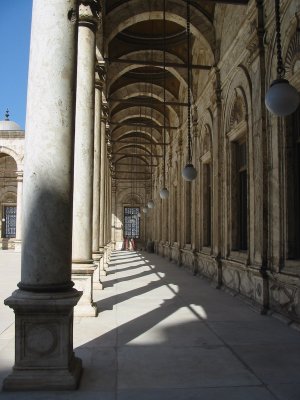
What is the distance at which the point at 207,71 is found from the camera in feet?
46.8

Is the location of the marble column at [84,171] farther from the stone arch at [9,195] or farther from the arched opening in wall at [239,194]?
the stone arch at [9,195]

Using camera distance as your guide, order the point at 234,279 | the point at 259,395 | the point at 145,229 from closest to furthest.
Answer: the point at 259,395 < the point at 234,279 < the point at 145,229

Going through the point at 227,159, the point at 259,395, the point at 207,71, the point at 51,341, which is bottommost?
the point at 259,395

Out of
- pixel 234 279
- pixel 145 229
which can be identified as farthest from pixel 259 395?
pixel 145 229

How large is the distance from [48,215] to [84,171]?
12.1ft

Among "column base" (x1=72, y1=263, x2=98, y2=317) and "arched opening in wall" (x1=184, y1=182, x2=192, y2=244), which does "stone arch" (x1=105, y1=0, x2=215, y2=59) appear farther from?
"column base" (x1=72, y1=263, x2=98, y2=317)

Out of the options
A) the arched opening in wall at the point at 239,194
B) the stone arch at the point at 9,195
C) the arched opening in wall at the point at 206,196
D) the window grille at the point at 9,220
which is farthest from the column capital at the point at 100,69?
the window grille at the point at 9,220

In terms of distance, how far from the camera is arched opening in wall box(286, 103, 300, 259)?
7621 millimetres

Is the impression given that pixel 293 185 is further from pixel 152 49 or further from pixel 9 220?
pixel 9 220

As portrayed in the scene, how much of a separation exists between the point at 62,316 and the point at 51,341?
0.25 meters

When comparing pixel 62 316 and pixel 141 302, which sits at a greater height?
pixel 62 316

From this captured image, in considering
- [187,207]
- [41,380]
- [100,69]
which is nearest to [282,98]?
[41,380]

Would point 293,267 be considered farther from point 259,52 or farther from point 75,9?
point 75,9

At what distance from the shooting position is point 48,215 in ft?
13.6
